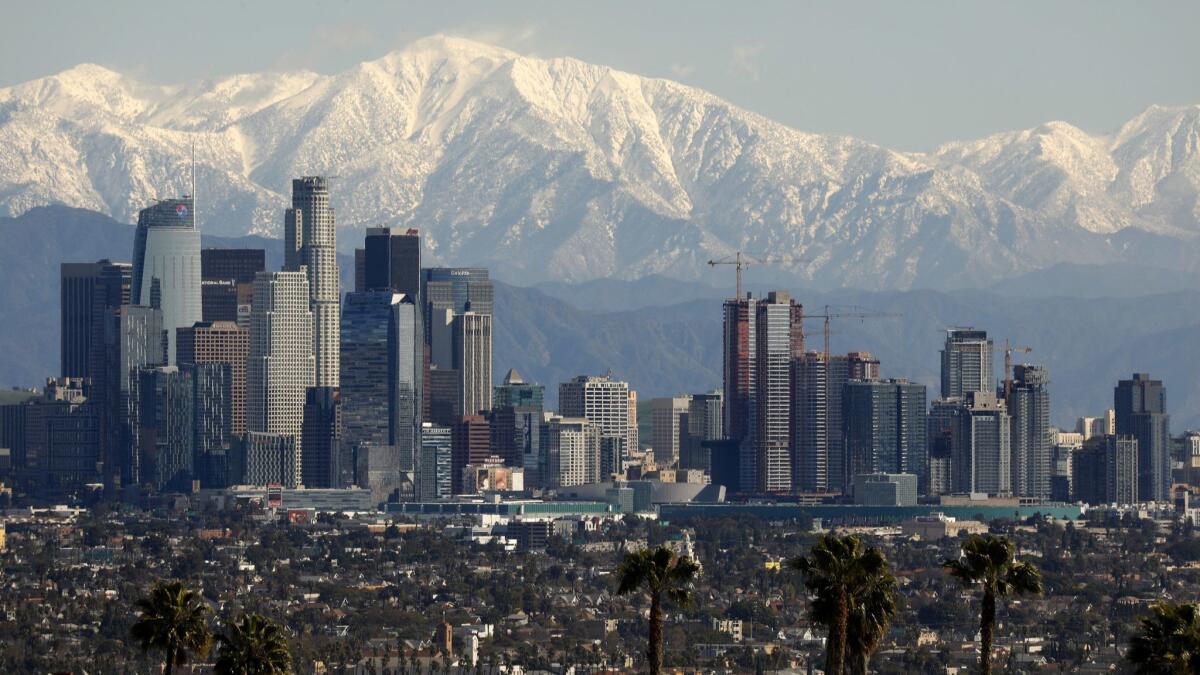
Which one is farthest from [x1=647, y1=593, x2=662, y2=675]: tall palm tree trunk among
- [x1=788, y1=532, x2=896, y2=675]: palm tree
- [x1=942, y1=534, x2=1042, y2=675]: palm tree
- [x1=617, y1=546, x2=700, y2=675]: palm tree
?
[x1=942, y1=534, x2=1042, y2=675]: palm tree

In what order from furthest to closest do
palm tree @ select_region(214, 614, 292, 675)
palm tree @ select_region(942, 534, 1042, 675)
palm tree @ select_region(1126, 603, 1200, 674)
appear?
palm tree @ select_region(214, 614, 292, 675), palm tree @ select_region(942, 534, 1042, 675), palm tree @ select_region(1126, 603, 1200, 674)

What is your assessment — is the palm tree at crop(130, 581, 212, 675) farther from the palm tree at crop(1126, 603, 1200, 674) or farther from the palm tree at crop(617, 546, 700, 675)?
the palm tree at crop(1126, 603, 1200, 674)

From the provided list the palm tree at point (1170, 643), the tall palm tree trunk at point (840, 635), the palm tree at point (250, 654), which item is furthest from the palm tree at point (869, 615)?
the palm tree at point (250, 654)

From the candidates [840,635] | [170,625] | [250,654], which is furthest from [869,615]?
[170,625]

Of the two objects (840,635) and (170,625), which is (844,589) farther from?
(170,625)

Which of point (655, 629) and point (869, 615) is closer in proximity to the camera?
point (655, 629)

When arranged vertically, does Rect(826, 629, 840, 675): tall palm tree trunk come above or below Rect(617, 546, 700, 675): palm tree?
below
